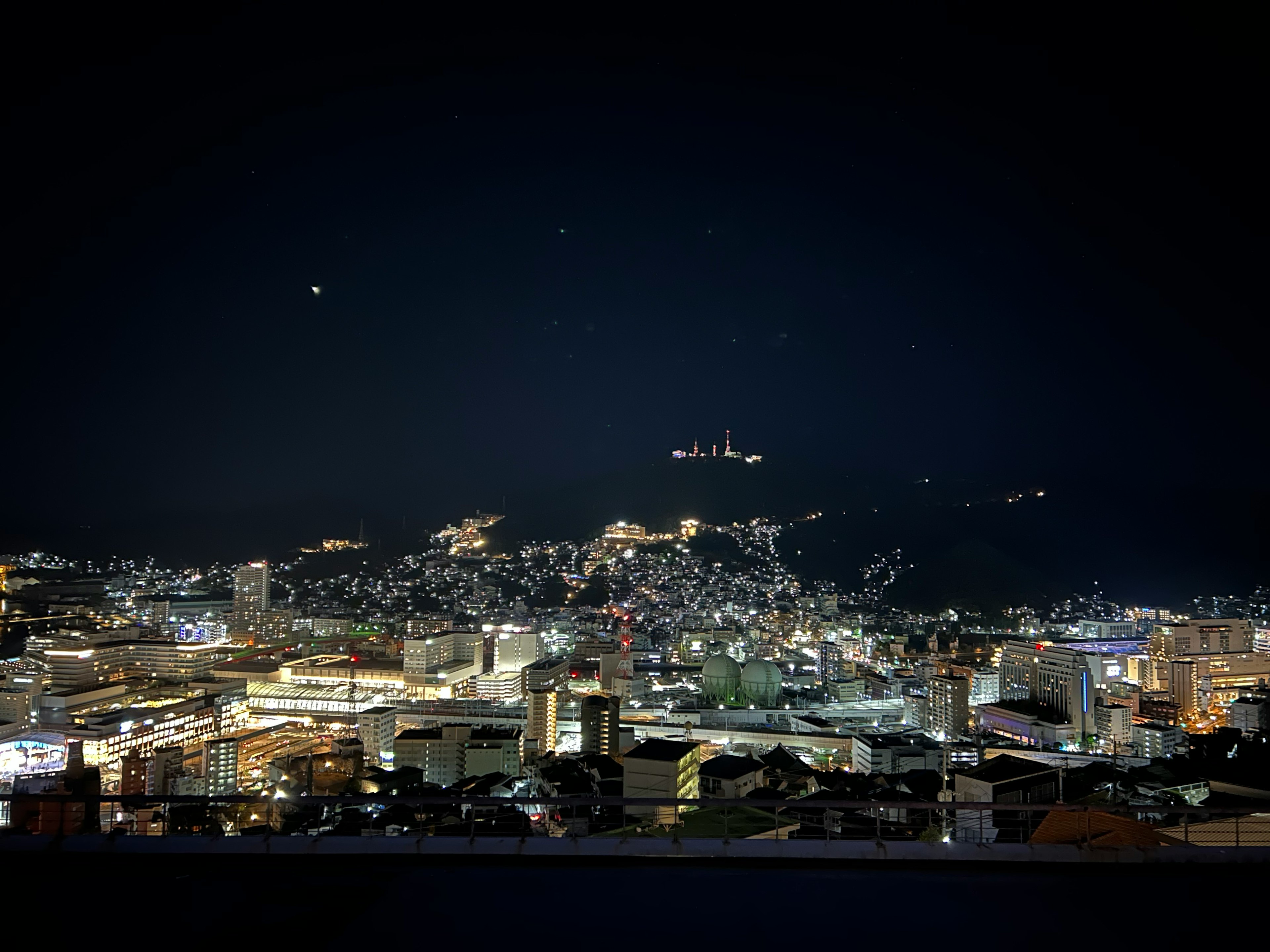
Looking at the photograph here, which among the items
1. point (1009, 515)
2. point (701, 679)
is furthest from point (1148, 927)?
point (1009, 515)

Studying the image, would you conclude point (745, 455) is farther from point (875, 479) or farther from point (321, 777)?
point (321, 777)

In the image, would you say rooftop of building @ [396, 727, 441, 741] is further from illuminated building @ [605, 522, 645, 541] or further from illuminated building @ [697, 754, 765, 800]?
illuminated building @ [605, 522, 645, 541]

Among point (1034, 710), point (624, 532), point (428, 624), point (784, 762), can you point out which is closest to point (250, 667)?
point (428, 624)

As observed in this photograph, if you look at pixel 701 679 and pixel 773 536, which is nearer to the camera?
pixel 701 679

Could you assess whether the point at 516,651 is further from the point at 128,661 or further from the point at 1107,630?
the point at 1107,630

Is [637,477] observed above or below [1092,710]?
above

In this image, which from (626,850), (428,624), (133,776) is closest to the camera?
(626,850)

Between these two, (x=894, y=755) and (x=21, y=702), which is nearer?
(x=894, y=755)
